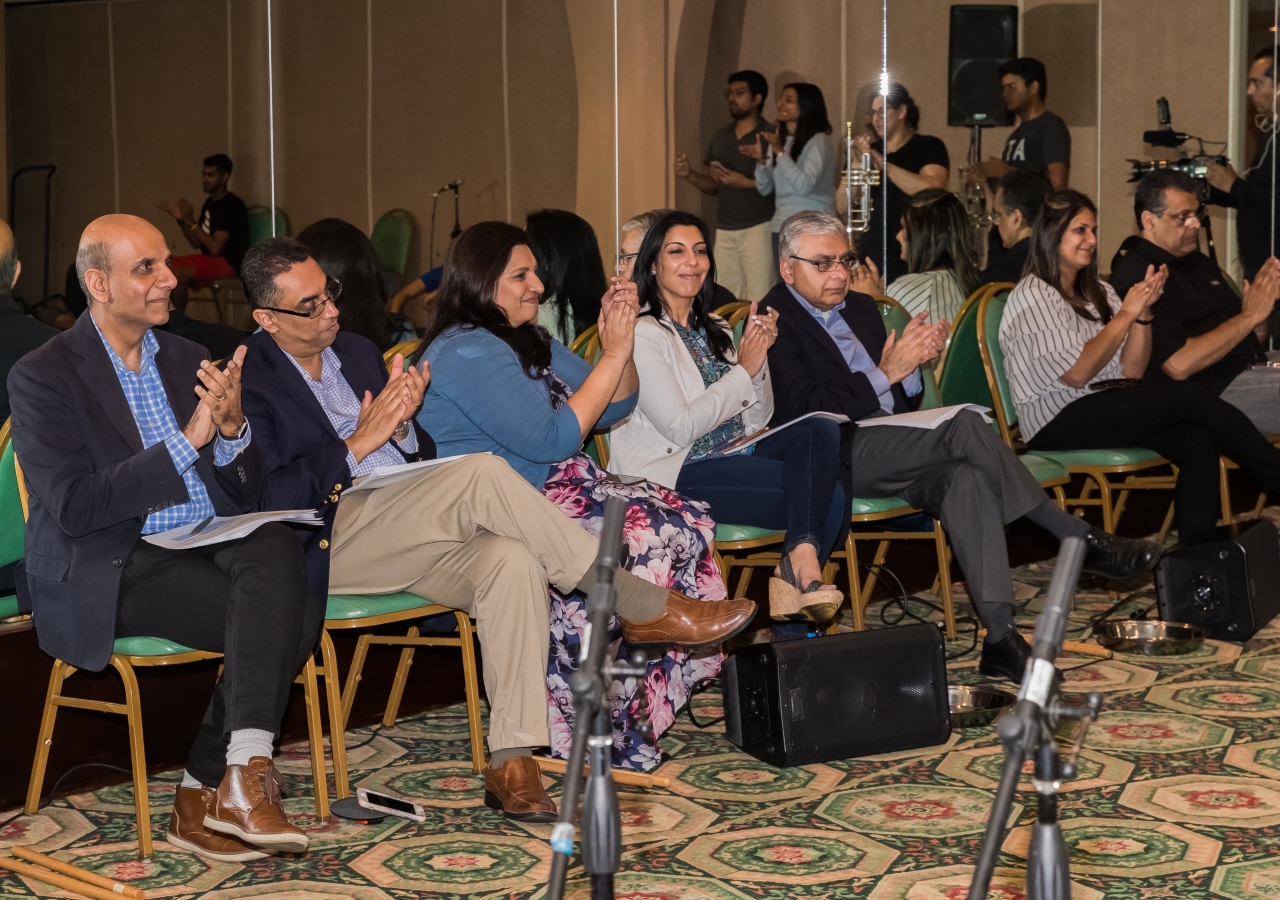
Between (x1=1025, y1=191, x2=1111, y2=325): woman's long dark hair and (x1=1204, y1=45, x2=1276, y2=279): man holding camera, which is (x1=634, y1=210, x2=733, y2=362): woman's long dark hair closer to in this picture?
(x1=1025, y1=191, x2=1111, y2=325): woman's long dark hair

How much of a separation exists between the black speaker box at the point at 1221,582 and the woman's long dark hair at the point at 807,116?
2.28 metres

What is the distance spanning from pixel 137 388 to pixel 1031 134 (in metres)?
4.59

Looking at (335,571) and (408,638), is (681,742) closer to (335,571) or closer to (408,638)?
(408,638)

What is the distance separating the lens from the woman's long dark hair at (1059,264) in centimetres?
470

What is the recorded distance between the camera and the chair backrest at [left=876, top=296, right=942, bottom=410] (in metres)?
4.40

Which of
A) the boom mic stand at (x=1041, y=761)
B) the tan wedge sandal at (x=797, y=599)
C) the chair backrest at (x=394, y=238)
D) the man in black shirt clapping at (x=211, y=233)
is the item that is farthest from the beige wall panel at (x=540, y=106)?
the boom mic stand at (x=1041, y=761)

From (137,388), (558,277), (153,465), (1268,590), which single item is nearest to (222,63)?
(558,277)

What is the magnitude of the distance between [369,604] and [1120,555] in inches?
82.0

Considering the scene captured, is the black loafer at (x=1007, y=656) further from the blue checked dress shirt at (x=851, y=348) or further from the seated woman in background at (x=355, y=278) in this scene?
the seated woman in background at (x=355, y=278)

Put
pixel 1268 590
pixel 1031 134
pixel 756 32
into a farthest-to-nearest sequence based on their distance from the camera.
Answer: pixel 1031 134, pixel 756 32, pixel 1268 590

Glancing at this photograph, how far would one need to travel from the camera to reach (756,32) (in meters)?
5.61

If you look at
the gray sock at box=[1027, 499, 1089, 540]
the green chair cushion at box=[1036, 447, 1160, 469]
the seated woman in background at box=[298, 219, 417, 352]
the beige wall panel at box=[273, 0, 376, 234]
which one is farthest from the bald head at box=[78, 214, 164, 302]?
the green chair cushion at box=[1036, 447, 1160, 469]

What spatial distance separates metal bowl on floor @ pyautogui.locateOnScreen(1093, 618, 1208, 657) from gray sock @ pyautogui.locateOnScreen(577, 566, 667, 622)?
166 cm

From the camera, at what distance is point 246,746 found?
258 cm
